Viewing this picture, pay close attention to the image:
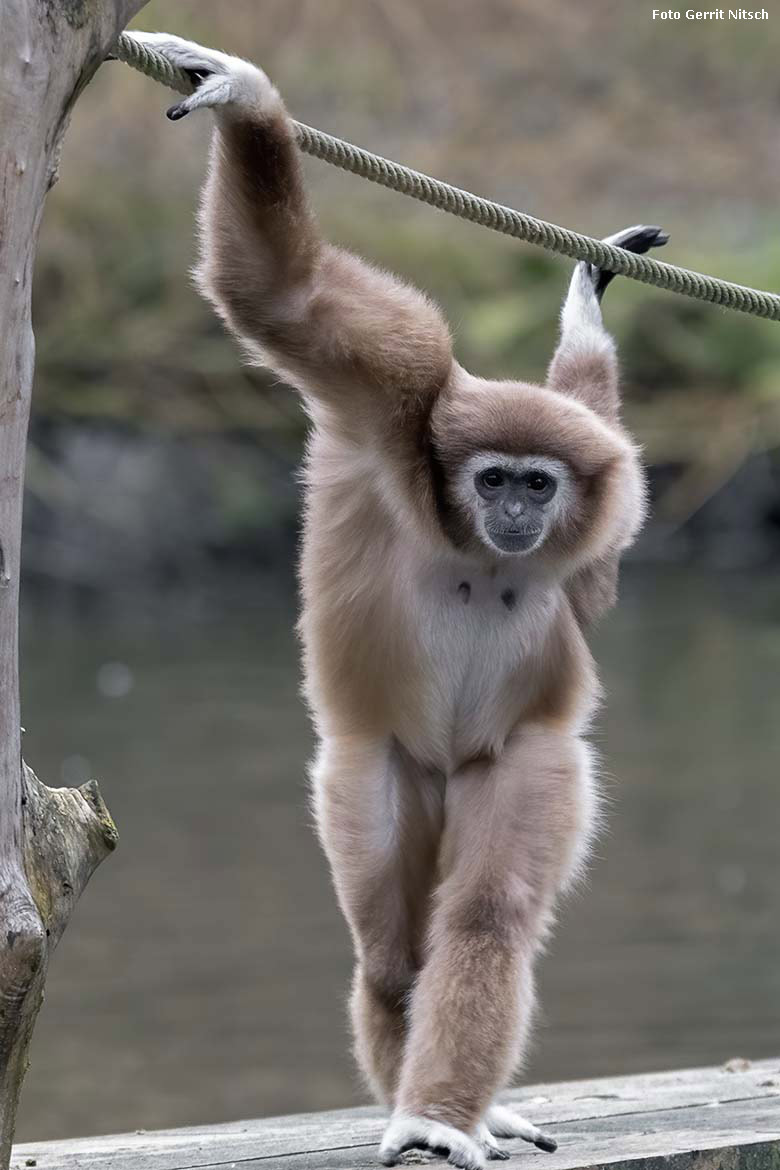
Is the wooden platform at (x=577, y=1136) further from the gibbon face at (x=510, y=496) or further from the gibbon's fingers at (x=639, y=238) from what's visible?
the gibbon's fingers at (x=639, y=238)

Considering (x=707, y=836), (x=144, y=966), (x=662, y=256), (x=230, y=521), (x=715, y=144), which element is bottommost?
(x=144, y=966)

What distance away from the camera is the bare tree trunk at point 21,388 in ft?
10.8

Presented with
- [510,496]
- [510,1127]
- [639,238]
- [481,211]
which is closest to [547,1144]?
[510,1127]

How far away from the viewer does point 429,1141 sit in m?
4.11

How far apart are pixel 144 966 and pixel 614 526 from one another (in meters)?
7.43

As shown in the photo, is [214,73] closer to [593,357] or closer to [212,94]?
[212,94]

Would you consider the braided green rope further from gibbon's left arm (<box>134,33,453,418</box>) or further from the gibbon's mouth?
the gibbon's mouth

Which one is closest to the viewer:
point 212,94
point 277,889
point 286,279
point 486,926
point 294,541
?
point 212,94

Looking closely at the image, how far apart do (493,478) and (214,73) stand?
1.27 metres

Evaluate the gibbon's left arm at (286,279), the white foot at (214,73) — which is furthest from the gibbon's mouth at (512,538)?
the white foot at (214,73)

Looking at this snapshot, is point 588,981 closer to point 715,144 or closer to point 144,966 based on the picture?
point 144,966

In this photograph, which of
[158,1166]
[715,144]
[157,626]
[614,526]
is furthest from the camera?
[715,144]

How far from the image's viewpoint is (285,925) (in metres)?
12.1

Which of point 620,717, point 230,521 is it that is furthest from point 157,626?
point 620,717
